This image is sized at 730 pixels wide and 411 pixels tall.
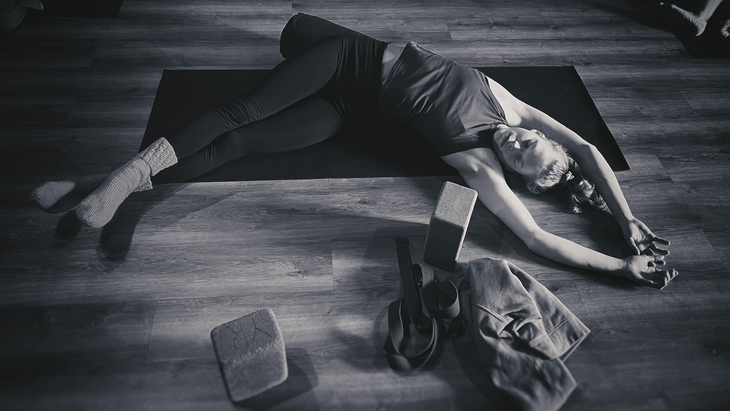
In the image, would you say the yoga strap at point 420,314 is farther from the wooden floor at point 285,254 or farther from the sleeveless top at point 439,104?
the sleeveless top at point 439,104

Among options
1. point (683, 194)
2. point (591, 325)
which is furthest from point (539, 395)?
point (683, 194)

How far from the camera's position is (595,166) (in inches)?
75.6

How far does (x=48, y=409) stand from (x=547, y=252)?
182cm

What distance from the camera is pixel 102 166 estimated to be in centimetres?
205

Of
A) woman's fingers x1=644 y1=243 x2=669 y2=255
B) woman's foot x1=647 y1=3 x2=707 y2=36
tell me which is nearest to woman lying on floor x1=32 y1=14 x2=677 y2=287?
woman's fingers x1=644 y1=243 x2=669 y2=255

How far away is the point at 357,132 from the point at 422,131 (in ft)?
1.39

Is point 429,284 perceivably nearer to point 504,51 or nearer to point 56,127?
point 504,51

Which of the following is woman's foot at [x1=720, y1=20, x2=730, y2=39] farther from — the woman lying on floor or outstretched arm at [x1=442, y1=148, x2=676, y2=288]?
outstretched arm at [x1=442, y1=148, x2=676, y2=288]

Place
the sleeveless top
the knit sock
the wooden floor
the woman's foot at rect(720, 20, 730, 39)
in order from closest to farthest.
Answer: the wooden floor < the knit sock < the sleeveless top < the woman's foot at rect(720, 20, 730, 39)

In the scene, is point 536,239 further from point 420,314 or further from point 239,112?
point 239,112

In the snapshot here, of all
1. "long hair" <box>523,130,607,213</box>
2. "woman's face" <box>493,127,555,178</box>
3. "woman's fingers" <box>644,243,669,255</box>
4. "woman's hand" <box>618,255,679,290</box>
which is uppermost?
"woman's face" <box>493,127,555,178</box>

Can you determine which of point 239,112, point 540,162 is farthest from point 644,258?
point 239,112

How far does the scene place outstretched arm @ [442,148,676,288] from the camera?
177cm

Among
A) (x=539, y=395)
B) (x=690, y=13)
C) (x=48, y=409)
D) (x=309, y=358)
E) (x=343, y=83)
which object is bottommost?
(x=48, y=409)
